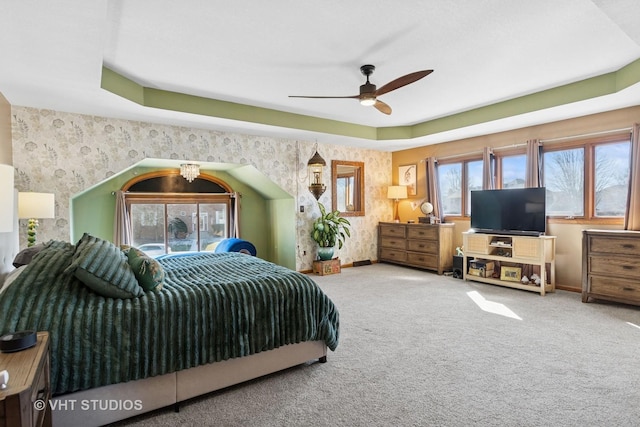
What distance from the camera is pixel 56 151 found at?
4.05 meters

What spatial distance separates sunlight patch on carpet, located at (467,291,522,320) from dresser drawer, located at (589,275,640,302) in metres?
1.15

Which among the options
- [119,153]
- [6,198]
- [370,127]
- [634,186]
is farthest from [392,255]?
[6,198]

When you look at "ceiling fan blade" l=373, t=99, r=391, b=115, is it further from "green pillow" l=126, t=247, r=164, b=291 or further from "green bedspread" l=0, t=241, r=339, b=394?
"green pillow" l=126, t=247, r=164, b=291

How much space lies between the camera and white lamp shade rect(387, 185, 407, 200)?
700 cm

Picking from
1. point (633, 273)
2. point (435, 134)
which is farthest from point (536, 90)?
point (633, 273)

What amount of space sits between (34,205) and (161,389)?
2.44 metres

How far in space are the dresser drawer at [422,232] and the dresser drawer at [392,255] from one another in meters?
0.40

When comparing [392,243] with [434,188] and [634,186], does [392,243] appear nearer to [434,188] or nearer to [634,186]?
[434,188]

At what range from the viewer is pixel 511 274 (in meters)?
5.14

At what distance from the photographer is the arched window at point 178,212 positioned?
5832 mm

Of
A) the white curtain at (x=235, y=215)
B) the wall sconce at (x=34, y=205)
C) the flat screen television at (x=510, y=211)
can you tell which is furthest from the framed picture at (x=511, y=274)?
the wall sconce at (x=34, y=205)

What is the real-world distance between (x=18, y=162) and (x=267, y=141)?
3.26 metres

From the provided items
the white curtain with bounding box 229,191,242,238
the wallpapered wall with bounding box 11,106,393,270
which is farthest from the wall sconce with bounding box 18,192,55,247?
the white curtain with bounding box 229,191,242,238

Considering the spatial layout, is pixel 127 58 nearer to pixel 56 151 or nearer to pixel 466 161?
pixel 56 151
